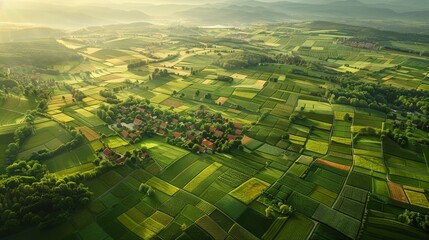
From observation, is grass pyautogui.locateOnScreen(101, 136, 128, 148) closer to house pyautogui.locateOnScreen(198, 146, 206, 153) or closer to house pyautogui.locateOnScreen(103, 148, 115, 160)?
house pyautogui.locateOnScreen(103, 148, 115, 160)

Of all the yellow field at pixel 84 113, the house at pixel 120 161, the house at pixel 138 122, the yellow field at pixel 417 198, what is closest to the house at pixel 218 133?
the house at pixel 138 122

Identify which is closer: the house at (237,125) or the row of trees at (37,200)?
the row of trees at (37,200)

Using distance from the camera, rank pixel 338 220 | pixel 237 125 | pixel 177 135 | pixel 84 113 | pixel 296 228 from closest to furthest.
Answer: pixel 296 228 < pixel 338 220 < pixel 177 135 < pixel 237 125 < pixel 84 113

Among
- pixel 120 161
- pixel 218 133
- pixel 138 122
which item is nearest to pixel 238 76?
pixel 218 133

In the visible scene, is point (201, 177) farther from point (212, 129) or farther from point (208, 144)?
point (212, 129)

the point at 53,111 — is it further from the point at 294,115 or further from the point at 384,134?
the point at 384,134

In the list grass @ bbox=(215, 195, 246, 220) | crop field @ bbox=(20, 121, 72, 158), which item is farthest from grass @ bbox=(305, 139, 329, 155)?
crop field @ bbox=(20, 121, 72, 158)

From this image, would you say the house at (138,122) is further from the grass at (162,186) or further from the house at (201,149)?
the grass at (162,186)
